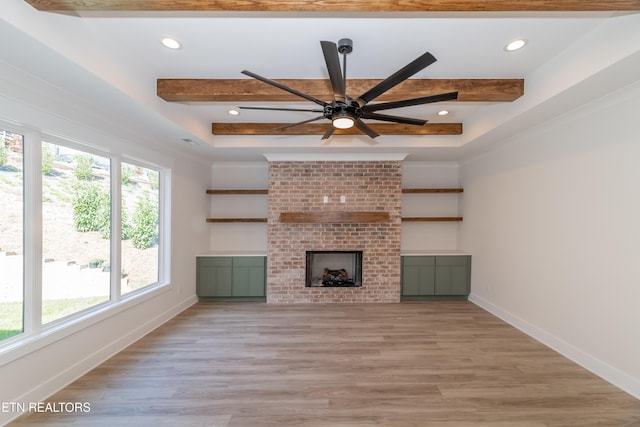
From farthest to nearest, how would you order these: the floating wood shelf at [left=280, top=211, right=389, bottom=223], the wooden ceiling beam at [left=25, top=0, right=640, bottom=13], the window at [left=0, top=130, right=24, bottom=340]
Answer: the floating wood shelf at [left=280, top=211, right=389, bottom=223] → the window at [left=0, top=130, right=24, bottom=340] → the wooden ceiling beam at [left=25, top=0, right=640, bottom=13]

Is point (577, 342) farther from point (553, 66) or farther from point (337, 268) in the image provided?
point (337, 268)

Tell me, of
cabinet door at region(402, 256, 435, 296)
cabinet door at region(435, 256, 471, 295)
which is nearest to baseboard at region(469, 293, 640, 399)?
cabinet door at region(435, 256, 471, 295)

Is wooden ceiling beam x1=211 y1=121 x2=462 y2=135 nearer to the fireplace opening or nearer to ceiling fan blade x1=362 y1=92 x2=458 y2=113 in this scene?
A: ceiling fan blade x1=362 y1=92 x2=458 y2=113

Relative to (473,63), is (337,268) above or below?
below

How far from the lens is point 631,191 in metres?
2.18

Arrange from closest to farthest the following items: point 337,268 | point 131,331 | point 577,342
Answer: point 577,342 → point 131,331 → point 337,268

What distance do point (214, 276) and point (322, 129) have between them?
9.66 ft

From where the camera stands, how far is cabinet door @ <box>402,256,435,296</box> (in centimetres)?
452

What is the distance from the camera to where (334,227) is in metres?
4.49

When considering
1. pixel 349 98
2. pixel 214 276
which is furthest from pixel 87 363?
pixel 349 98

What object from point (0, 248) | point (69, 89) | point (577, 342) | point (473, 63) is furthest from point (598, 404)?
point (69, 89)

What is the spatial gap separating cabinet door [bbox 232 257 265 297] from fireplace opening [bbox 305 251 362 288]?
2.70 ft

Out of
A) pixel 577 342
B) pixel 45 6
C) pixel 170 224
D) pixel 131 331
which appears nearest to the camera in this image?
pixel 45 6

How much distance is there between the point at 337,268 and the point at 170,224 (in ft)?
9.06
